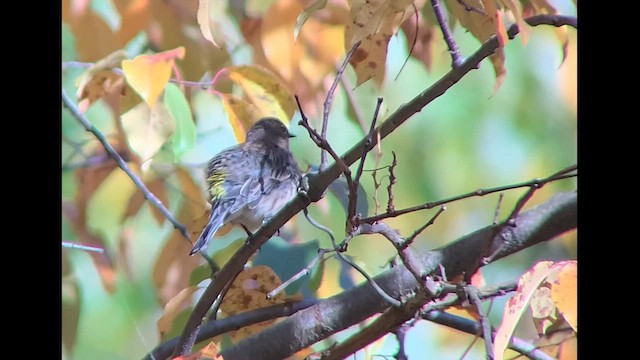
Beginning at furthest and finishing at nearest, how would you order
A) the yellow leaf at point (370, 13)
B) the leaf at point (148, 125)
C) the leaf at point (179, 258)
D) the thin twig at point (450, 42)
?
the leaf at point (179, 258), the leaf at point (148, 125), the thin twig at point (450, 42), the yellow leaf at point (370, 13)

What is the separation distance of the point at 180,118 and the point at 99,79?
17 centimetres

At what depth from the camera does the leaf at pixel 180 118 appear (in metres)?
1.29

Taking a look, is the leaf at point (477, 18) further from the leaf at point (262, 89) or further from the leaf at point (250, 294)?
the leaf at point (250, 294)

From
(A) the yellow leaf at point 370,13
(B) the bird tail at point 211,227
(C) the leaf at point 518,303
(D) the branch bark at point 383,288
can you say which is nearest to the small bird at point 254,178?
(B) the bird tail at point 211,227

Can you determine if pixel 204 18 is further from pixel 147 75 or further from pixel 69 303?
pixel 69 303

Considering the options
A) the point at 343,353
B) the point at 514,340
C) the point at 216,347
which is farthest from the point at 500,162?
the point at 216,347

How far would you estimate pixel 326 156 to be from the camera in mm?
1332

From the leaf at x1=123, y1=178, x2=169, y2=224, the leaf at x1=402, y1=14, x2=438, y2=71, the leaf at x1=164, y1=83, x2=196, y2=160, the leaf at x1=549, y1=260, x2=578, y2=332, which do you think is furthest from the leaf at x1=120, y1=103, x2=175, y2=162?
the leaf at x1=549, y1=260, x2=578, y2=332

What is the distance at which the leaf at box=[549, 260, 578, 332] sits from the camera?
1223 mm

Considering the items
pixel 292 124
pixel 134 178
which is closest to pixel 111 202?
pixel 134 178

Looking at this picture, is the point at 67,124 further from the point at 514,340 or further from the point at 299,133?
the point at 514,340

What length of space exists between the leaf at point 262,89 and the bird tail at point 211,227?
0.64 ft

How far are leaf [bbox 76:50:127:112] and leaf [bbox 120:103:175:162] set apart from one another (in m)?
0.07

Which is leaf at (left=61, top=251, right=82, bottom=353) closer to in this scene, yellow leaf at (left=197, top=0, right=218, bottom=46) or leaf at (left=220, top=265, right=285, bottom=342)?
leaf at (left=220, top=265, right=285, bottom=342)
